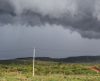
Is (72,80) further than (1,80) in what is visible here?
Yes

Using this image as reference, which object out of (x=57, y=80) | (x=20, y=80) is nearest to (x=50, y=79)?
(x=57, y=80)

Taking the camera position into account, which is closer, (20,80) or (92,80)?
(20,80)

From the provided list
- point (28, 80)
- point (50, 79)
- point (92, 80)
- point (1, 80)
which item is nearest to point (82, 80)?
point (92, 80)

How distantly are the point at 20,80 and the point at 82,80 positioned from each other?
9.33 m

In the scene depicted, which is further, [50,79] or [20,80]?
[50,79]

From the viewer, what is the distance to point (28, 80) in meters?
46.0

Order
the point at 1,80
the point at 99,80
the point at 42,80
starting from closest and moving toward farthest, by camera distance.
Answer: the point at 1,80 < the point at 42,80 < the point at 99,80

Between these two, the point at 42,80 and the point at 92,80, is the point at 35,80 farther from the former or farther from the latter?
the point at 92,80

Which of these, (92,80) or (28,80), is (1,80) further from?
(92,80)

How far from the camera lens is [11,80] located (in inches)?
1786

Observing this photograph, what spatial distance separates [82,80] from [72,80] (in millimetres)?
1759

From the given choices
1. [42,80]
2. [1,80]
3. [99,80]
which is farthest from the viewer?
[99,80]

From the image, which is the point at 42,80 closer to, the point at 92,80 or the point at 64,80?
the point at 64,80

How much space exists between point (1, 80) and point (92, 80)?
13419mm
